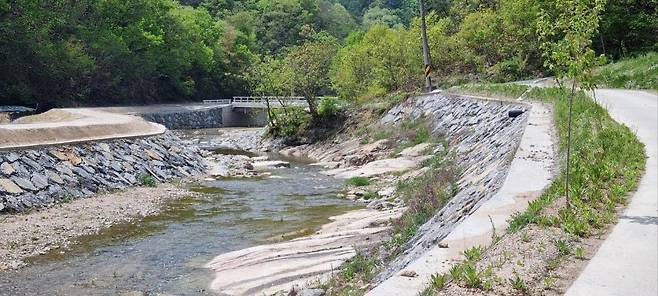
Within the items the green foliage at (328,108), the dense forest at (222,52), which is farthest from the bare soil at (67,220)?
the dense forest at (222,52)

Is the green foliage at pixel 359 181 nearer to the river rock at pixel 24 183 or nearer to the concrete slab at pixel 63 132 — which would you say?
the concrete slab at pixel 63 132

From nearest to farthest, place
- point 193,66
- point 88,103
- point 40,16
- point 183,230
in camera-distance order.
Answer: point 183,230 → point 40,16 → point 88,103 → point 193,66

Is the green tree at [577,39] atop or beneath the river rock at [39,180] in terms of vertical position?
atop

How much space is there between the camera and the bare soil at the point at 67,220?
13.7 metres

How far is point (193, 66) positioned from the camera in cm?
7456

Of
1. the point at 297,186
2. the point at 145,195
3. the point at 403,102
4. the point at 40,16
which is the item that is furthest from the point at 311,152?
the point at 40,16

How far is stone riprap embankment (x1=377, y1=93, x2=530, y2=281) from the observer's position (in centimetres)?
939

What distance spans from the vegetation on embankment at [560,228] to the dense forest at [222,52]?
999 inches

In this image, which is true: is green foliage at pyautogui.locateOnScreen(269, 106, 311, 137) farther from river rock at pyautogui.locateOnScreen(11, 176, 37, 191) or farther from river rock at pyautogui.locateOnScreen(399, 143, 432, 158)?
river rock at pyautogui.locateOnScreen(11, 176, 37, 191)

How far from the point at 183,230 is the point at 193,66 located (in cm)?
6103

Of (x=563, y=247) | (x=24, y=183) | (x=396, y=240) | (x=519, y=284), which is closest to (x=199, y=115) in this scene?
(x=24, y=183)

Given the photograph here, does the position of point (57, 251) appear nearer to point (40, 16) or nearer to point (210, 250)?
point (210, 250)

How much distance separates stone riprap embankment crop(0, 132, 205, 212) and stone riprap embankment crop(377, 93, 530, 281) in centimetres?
1134

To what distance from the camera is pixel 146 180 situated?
23.0 m
